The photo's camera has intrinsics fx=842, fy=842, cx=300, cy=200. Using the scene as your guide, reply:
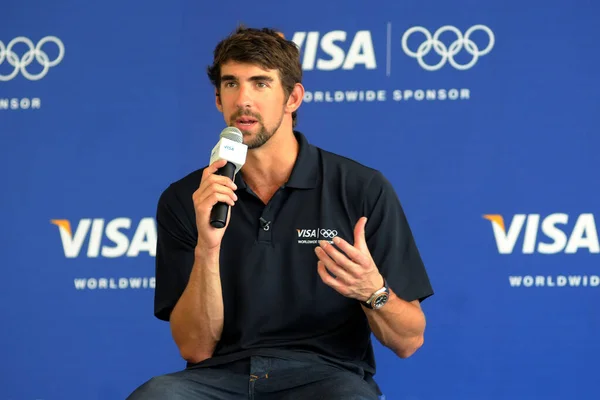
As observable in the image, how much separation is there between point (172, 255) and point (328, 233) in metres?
0.39

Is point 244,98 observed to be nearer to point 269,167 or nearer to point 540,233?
A: point 269,167

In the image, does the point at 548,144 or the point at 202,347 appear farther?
the point at 548,144

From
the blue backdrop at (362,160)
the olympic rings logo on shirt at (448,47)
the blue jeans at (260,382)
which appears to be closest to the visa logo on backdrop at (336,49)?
the blue backdrop at (362,160)

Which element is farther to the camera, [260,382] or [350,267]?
[260,382]

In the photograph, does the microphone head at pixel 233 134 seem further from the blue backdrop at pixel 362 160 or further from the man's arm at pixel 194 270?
the blue backdrop at pixel 362 160

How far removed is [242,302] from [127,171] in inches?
55.4

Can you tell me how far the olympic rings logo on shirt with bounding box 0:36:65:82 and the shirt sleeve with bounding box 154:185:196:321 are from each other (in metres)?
1.46

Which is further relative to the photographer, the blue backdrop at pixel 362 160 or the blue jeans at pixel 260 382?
the blue backdrop at pixel 362 160

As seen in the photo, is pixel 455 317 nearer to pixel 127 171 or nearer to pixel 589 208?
pixel 589 208

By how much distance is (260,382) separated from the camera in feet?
6.15

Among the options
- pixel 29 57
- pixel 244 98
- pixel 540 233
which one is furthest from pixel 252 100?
pixel 29 57

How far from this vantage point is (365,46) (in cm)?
308

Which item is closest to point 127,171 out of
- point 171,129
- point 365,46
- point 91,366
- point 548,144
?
point 171,129

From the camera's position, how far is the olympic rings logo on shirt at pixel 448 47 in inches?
119
